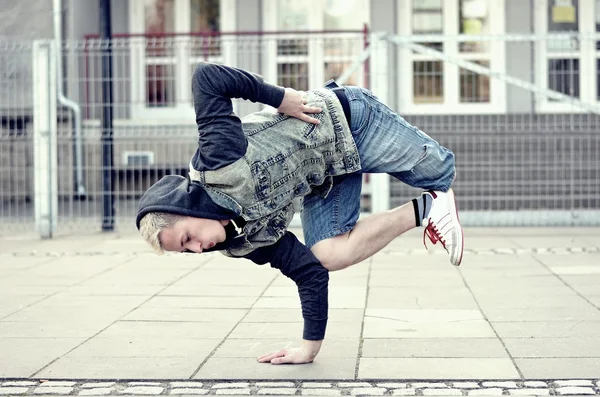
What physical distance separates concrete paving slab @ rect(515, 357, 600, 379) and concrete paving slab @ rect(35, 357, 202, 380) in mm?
1430

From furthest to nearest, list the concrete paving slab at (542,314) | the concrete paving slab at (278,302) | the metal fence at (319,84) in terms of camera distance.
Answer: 1. the metal fence at (319,84)
2. the concrete paving slab at (278,302)
3. the concrete paving slab at (542,314)

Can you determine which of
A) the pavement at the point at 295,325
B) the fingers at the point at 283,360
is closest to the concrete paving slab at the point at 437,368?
the pavement at the point at 295,325

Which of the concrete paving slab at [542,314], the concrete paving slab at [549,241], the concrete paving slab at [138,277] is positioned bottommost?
the concrete paving slab at [542,314]

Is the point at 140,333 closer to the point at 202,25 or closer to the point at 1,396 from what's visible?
the point at 1,396

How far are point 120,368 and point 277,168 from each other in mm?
1174

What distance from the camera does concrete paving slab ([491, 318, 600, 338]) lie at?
5293 millimetres

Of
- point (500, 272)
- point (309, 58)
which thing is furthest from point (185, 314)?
point (309, 58)

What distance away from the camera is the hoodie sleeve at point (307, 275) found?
14.9ft

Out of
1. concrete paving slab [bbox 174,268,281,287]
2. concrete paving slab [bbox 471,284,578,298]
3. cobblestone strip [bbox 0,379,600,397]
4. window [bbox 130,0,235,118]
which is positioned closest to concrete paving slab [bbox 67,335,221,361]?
cobblestone strip [bbox 0,379,600,397]

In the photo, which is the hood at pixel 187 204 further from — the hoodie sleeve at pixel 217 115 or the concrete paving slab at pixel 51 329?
the concrete paving slab at pixel 51 329

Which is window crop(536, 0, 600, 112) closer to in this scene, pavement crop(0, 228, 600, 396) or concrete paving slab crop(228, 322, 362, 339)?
pavement crop(0, 228, 600, 396)

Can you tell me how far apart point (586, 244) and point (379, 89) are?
2.76 metres

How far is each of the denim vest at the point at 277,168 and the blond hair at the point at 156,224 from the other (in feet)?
0.61

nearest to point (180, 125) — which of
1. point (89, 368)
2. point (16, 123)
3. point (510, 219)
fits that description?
point (16, 123)
